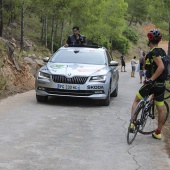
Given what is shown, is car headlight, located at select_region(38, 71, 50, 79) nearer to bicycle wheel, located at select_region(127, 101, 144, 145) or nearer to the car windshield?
the car windshield

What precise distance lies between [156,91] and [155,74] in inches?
14.8

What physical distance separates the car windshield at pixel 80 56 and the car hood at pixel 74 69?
0.42 metres

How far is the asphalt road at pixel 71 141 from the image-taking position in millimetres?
5215

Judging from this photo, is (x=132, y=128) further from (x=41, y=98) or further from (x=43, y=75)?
(x=41, y=98)

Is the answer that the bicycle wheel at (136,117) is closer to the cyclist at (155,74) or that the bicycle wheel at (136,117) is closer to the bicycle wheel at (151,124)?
the cyclist at (155,74)

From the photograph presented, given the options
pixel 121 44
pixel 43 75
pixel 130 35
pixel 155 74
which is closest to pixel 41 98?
pixel 43 75

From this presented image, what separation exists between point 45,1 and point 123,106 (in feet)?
78.1

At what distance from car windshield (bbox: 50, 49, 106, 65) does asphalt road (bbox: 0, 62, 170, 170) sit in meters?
1.74

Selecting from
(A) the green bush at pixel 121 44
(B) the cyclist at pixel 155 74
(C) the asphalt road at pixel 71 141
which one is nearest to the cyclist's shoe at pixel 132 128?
(B) the cyclist at pixel 155 74

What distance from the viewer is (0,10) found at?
31.1 m

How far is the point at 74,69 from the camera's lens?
10227mm

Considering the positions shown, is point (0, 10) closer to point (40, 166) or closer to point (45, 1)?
point (45, 1)

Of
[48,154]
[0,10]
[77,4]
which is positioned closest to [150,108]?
[48,154]

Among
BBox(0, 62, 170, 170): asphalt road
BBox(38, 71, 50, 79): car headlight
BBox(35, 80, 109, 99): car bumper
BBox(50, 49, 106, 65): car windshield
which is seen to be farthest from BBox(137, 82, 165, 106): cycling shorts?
BBox(50, 49, 106, 65): car windshield
